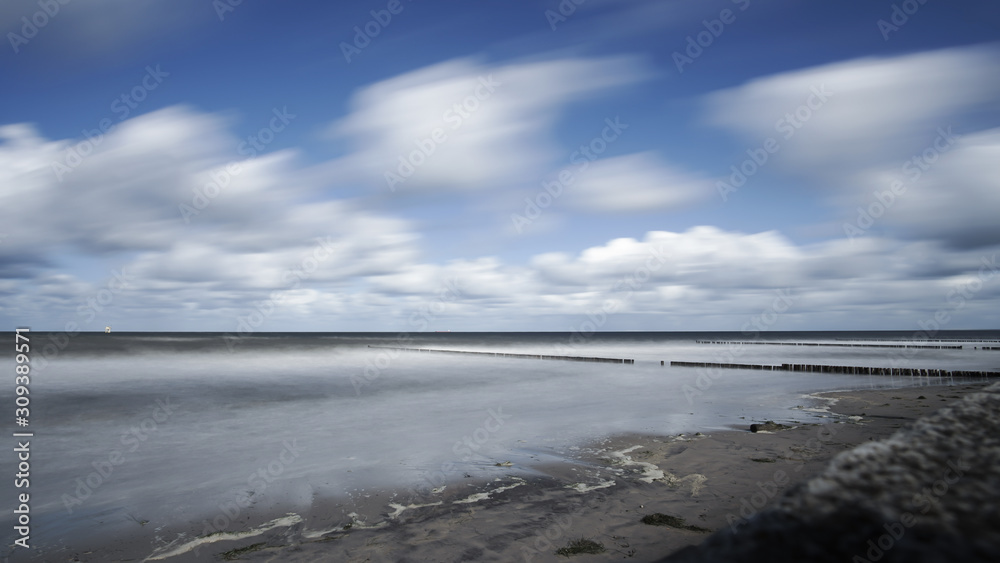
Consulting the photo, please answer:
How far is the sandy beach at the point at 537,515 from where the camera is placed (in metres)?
7.54

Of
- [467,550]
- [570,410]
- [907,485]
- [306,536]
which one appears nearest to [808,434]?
[570,410]

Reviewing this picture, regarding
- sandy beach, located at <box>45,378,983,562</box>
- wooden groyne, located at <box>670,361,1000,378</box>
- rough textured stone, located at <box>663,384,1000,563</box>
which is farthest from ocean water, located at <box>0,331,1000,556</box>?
rough textured stone, located at <box>663,384,1000,563</box>

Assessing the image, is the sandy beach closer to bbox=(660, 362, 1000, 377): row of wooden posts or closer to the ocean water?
the ocean water

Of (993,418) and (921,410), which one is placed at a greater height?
(993,418)

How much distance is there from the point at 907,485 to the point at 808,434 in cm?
1582

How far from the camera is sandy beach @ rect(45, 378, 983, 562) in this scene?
24.7 feet

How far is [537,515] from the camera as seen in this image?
878cm

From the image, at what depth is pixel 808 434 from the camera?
15148mm

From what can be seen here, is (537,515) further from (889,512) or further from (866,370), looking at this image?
(866,370)

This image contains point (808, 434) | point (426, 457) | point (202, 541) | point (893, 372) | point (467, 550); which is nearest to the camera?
point (467, 550)

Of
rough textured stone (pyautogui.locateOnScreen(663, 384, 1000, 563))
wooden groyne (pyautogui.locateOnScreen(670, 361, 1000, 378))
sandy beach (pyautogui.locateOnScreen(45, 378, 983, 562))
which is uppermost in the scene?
rough textured stone (pyautogui.locateOnScreen(663, 384, 1000, 563))

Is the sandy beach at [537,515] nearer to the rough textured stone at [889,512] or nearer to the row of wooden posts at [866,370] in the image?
the rough textured stone at [889,512]

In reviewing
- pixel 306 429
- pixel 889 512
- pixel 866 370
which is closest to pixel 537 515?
pixel 889 512

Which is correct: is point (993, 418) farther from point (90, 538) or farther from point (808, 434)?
point (808, 434)
